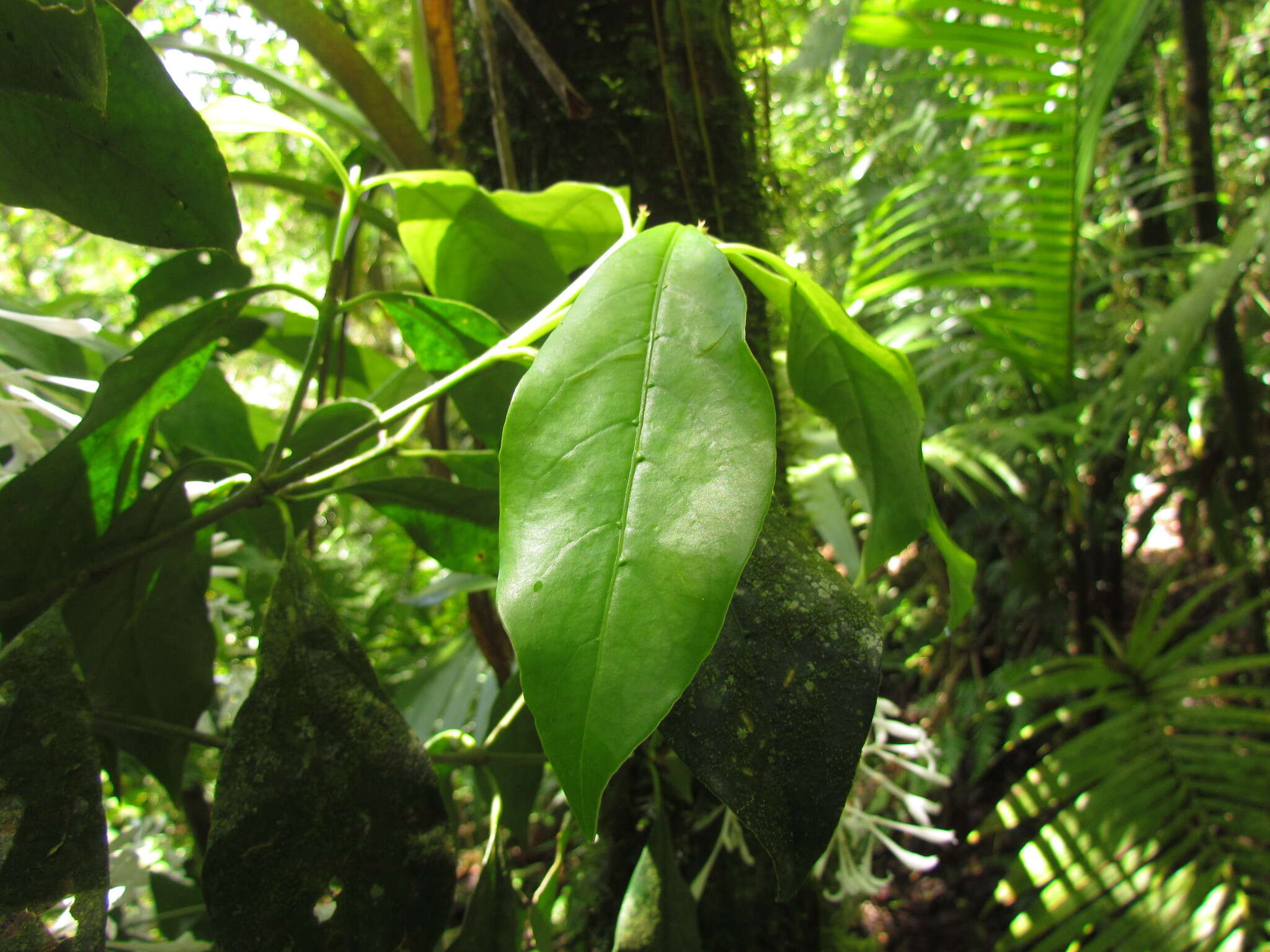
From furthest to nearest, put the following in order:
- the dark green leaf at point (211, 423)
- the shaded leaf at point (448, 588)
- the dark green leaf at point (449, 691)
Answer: the dark green leaf at point (449, 691) → the shaded leaf at point (448, 588) → the dark green leaf at point (211, 423)

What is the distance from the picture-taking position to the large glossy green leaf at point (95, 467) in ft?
1.22

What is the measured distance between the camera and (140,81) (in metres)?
0.36

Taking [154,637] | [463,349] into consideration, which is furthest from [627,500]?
[154,637]

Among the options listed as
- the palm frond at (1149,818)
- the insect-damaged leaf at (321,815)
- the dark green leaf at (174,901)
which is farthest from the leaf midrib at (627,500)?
the palm frond at (1149,818)

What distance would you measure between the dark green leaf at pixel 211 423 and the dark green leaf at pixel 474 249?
0.19 metres

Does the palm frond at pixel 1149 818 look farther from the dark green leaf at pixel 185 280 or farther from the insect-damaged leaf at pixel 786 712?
the dark green leaf at pixel 185 280

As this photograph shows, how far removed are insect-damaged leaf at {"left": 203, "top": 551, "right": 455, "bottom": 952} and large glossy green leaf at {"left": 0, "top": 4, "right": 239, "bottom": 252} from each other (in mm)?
208

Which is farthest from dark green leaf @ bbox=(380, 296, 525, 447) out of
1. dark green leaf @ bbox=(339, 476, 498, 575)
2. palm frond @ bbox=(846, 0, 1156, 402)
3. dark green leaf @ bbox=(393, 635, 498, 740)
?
palm frond @ bbox=(846, 0, 1156, 402)

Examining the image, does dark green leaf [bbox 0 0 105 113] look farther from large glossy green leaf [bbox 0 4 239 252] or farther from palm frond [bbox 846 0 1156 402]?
palm frond [bbox 846 0 1156 402]

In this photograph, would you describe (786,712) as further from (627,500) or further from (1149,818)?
(1149,818)

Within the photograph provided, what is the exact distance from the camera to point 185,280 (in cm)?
64

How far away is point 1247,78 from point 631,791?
3104 millimetres

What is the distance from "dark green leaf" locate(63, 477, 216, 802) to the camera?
0.43 meters

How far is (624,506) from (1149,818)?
4.29 feet
